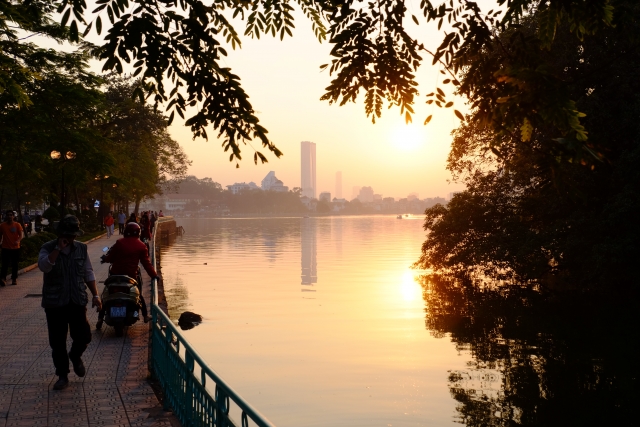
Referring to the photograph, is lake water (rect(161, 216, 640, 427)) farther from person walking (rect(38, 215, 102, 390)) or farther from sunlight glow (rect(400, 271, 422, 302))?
person walking (rect(38, 215, 102, 390))

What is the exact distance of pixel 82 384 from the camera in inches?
364

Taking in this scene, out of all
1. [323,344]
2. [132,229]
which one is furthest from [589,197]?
[132,229]

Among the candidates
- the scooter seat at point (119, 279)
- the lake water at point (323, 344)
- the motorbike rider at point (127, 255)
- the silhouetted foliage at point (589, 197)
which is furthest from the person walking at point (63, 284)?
the silhouetted foliage at point (589, 197)

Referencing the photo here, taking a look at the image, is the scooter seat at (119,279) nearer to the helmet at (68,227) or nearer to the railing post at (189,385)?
the helmet at (68,227)

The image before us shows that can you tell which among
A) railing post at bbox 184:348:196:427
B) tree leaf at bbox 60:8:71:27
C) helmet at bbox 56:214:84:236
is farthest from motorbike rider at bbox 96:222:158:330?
tree leaf at bbox 60:8:71:27

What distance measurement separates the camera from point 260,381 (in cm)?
1736

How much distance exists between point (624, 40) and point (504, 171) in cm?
824

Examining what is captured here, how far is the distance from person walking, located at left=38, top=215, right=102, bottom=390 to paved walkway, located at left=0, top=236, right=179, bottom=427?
473mm

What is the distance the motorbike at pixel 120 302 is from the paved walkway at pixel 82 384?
0.27m

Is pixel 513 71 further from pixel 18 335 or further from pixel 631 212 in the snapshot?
pixel 631 212

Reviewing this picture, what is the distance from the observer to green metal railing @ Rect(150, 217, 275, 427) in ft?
17.1

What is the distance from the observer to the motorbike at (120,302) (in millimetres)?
12875

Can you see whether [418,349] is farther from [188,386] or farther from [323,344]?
[188,386]

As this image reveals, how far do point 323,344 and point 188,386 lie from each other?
15400 millimetres
